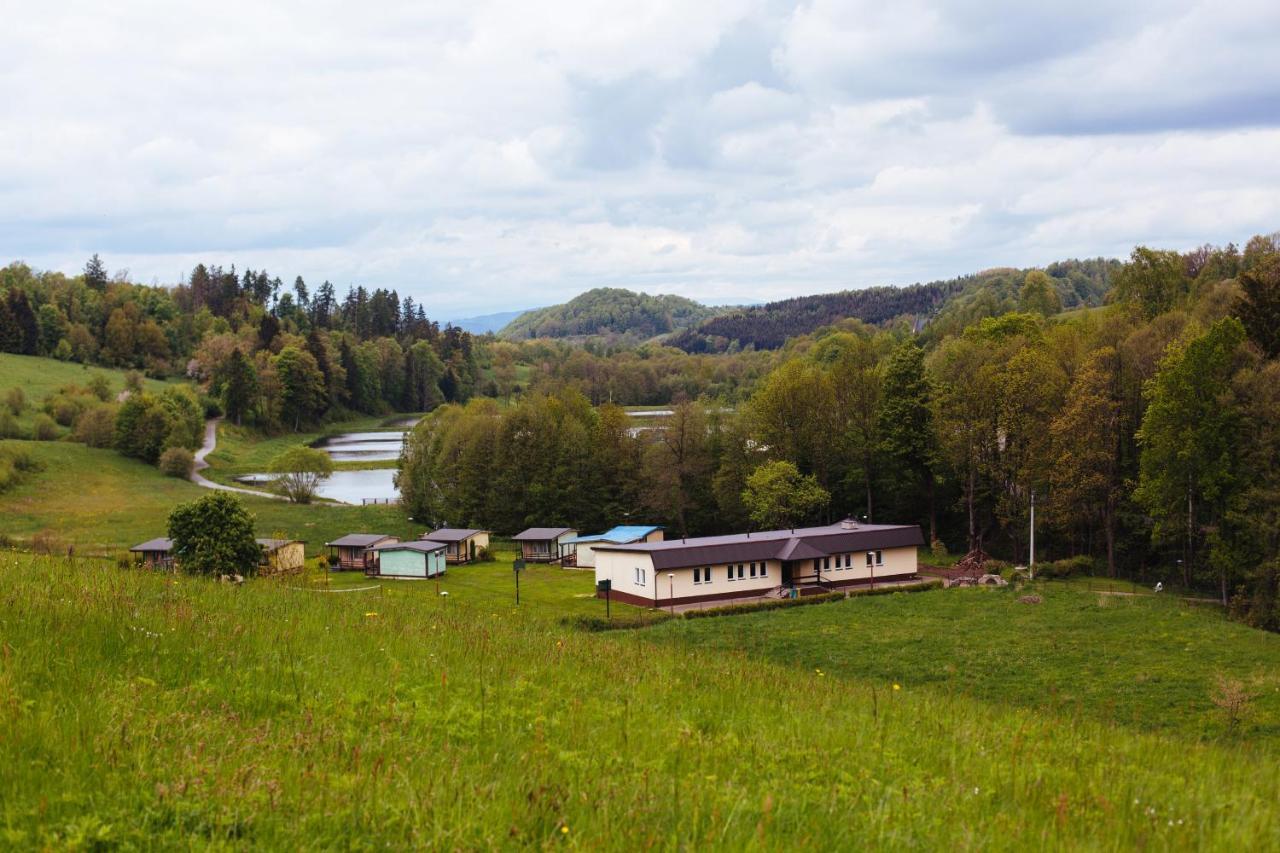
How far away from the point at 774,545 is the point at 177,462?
204 feet

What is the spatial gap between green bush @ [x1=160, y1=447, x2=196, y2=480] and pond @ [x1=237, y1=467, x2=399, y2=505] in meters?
5.41

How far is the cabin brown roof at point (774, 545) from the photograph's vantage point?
41656mm

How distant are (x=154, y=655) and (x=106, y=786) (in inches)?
106

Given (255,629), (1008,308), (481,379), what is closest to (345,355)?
(481,379)

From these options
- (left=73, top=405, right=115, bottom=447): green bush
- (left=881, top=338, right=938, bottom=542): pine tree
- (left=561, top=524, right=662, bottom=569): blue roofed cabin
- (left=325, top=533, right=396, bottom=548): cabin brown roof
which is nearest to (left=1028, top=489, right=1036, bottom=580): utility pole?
(left=881, top=338, right=938, bottom=542): pine tree

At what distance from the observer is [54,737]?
473 centimetres

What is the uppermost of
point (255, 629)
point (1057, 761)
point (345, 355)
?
point (345, 355)

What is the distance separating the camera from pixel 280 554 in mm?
46688

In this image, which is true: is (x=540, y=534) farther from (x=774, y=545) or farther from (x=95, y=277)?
(x=95, y=277)

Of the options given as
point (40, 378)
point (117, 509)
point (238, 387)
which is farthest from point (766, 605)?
point (40, 378)

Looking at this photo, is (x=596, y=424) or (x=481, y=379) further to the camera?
(x=481, y=379)

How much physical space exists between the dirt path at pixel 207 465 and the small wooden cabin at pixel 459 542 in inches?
703

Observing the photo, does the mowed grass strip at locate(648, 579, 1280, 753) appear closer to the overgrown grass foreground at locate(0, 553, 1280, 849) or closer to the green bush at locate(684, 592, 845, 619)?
the green bush at locate(684, 592, 845, 619)

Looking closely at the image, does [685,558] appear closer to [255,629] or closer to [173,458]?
[255,629]
